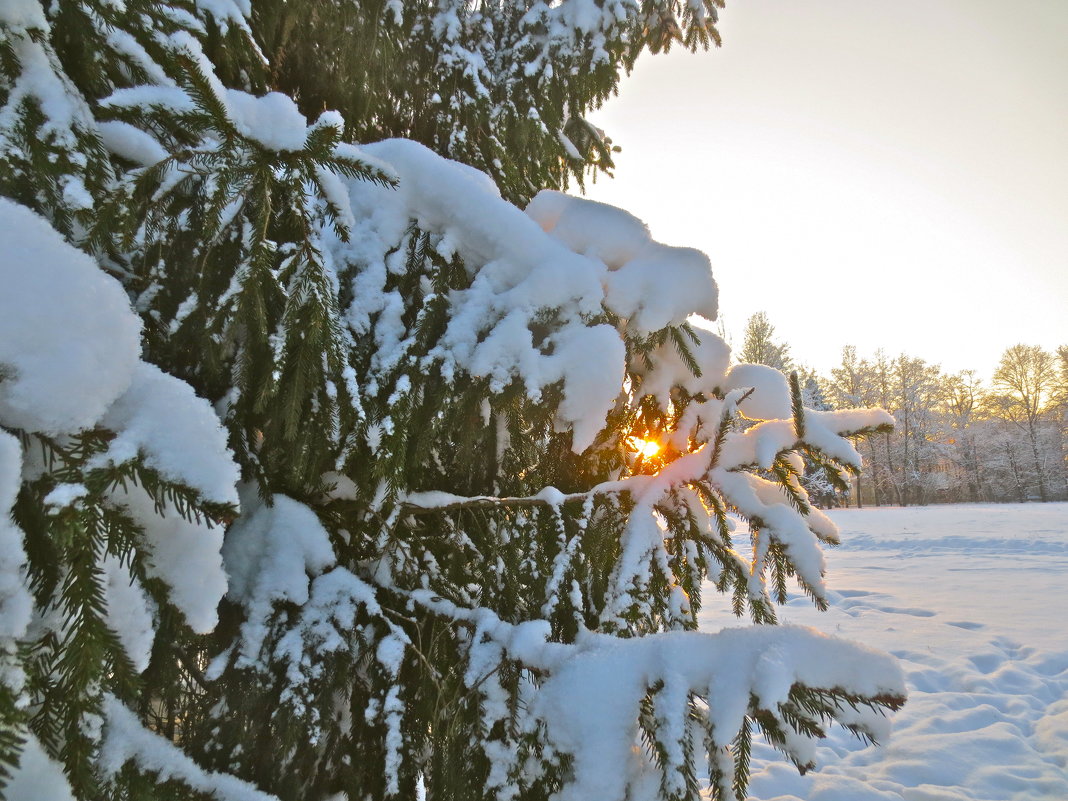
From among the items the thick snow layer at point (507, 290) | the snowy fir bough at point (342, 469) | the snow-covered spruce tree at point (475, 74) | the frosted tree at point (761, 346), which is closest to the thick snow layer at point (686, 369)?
the snowy fir bough at point (342, 469)

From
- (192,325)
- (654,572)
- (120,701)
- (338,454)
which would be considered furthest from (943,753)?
(192,325)

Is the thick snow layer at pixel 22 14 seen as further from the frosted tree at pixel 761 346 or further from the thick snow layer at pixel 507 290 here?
the frosted tree at pixel 761 346

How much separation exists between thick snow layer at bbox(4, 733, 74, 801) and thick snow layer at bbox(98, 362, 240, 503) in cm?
34

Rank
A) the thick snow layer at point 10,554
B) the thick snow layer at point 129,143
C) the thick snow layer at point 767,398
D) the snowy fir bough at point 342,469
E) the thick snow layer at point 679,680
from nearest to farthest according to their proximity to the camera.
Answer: the thick snow layer at point 10,554, the snowy fir bough at point 342,469, the thick snow layer at point 679,680, the thick snow layer at point 129,143, the thick snow layer at point 767,398

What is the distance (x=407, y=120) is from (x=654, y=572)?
3.08 metres

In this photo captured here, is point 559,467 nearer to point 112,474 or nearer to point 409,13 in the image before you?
point 112,474

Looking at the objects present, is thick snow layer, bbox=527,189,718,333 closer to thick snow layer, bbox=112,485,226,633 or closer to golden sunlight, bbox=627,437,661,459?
golden sunlight, bbox=627,437,661,459

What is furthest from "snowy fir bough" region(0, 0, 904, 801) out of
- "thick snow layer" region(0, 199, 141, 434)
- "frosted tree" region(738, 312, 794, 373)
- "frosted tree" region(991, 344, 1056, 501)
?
"frosted tree" region(991, 344, 1056, 501)

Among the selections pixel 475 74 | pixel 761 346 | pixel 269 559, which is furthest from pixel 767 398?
pixel 761 346

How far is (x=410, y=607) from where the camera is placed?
5.07ft

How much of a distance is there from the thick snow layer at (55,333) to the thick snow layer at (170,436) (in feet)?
0.16

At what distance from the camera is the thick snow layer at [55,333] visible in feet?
2.10

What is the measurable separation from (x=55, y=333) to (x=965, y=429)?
47.4m

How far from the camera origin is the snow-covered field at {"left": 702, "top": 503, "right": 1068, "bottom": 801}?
128 inches
